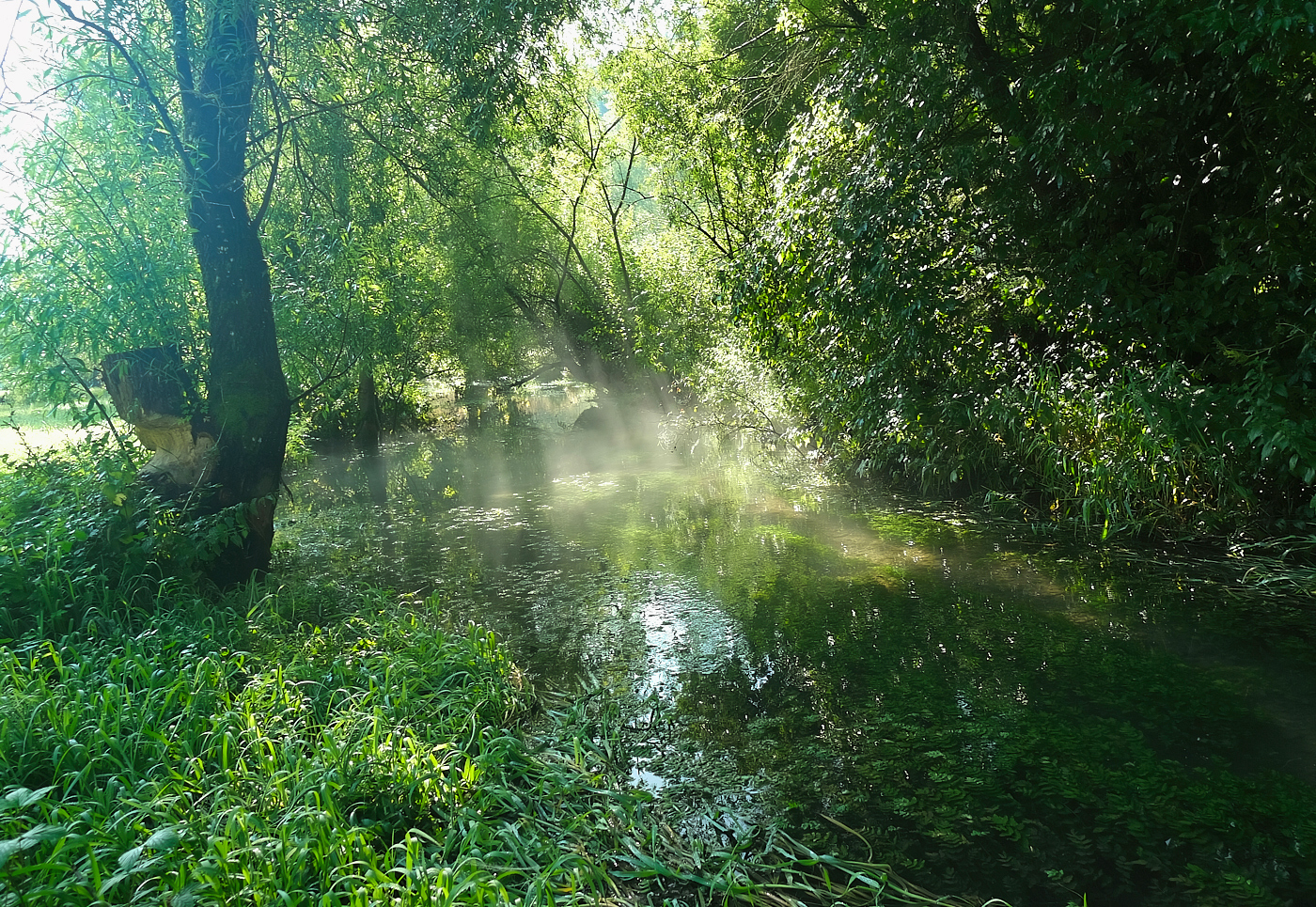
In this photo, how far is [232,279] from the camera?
6.40m

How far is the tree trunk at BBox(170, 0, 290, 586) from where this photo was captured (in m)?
6.13

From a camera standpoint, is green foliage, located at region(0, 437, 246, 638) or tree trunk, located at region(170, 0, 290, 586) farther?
tree trunk, located at region(170, 0, 290, 586)

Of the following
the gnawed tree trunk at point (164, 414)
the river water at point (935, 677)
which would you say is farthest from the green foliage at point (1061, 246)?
the gnawed tree trunk at point (164, 414)

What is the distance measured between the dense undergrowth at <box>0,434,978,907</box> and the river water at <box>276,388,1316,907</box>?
353 millimetres

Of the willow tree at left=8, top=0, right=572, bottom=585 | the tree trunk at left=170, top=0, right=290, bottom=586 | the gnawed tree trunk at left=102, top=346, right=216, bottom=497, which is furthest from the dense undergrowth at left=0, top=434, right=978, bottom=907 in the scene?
the willow tree at left=8, top=0, right=572, bottom=585

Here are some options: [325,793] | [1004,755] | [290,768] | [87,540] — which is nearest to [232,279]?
[87,540]

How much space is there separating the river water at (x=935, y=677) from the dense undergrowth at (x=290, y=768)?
1.16ft

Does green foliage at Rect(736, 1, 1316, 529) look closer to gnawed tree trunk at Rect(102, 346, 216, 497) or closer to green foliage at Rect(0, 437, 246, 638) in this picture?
gnawed tree trunk at Rect(102, 346, 216, 497)

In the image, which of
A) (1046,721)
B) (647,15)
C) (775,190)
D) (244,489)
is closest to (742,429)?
(775,190)

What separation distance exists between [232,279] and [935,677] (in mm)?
6180

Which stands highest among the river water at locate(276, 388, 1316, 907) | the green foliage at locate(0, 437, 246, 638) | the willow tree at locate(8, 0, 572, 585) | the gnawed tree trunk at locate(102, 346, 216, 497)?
the willow tree at locate(8, 0, 572, 585)

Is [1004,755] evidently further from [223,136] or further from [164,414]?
[223,136]

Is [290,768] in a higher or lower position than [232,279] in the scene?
lower

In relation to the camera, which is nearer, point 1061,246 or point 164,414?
point 164,414
